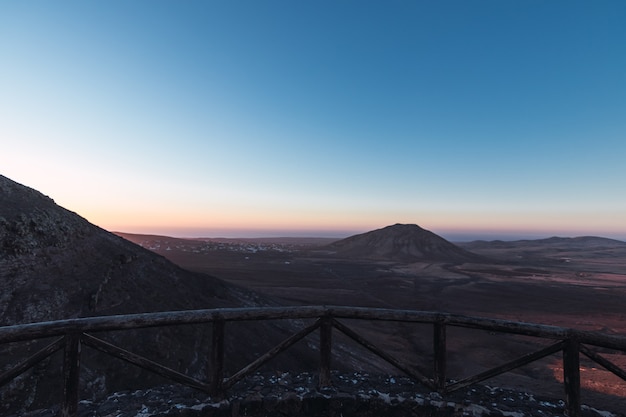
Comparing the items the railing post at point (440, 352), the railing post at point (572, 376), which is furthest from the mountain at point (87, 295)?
the railing post at point (572, 376)

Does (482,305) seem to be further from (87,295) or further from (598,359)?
(87,295)

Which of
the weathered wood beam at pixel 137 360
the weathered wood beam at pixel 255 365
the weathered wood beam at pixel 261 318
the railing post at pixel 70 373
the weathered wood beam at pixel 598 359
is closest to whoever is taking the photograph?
the weathered wood beam at pixel 261 318

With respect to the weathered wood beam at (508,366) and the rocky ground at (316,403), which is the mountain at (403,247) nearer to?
the rocky ground at (316,403)

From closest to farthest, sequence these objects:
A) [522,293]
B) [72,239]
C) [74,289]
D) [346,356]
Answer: [74,289] < [72,239] < [346,356] < [522,293]

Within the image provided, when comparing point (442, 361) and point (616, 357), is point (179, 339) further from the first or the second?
point (616, 357)

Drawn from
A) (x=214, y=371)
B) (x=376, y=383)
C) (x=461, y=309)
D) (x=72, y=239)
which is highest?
(x=72, y=239)

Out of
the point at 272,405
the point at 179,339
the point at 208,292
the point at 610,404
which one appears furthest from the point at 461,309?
the point at 272,405

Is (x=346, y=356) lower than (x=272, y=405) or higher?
lower
